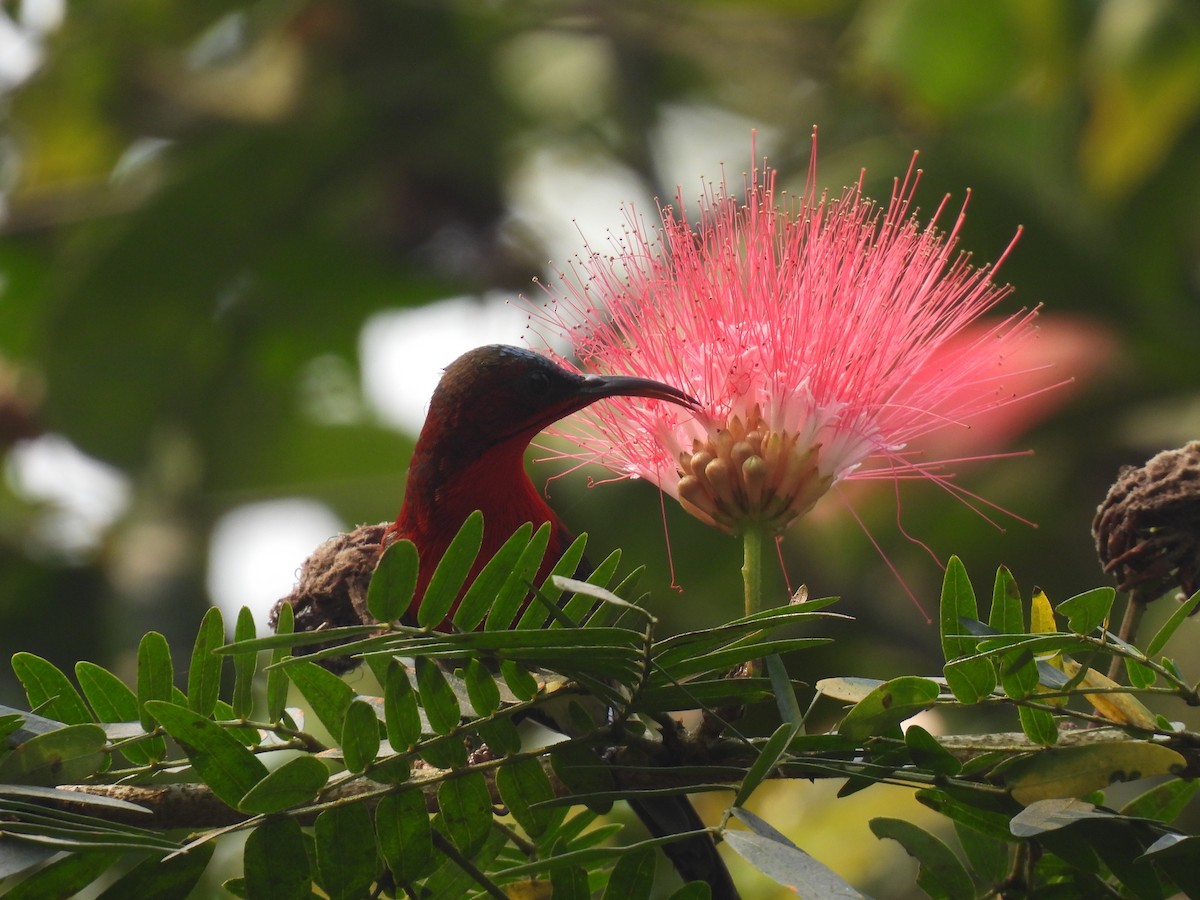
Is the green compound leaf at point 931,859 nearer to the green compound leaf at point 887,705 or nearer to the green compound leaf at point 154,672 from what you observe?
the green compound leaf at point 887,705

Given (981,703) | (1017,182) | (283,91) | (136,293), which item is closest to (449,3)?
(283,91)

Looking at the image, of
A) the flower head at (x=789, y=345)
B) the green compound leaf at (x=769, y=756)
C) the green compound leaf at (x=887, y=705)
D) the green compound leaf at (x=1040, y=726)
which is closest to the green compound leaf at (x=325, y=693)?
the green compound leaf at (x=769, y=756)

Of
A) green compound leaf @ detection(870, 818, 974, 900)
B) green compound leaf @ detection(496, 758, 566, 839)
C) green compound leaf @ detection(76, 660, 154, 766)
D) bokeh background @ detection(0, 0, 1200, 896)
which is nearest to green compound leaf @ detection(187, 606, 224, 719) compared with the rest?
green compound leaf @ detection(76, 660, 154, 766)

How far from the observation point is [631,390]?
2170mm

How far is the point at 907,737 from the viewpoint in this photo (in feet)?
5.25

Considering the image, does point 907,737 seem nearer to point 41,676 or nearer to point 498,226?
point 41,676

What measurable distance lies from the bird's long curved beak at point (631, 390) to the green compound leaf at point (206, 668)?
0.77m

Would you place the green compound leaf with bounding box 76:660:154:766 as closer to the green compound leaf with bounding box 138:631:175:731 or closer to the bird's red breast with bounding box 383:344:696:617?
the green compound leaf with bounding box 138:631:175:731

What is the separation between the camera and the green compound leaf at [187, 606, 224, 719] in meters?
1.67

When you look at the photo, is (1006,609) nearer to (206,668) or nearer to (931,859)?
(931,859)

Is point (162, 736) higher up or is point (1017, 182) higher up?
point (1017, 182)

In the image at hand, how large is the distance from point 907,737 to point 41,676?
43.2 inches

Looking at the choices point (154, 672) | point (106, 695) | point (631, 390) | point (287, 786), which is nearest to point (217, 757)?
point (287, 786)

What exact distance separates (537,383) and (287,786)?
1.02 metres
